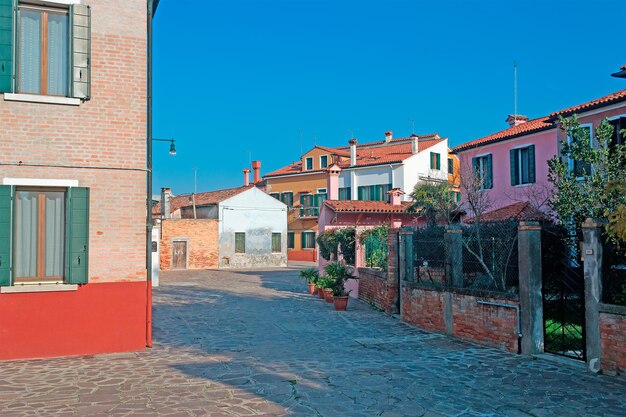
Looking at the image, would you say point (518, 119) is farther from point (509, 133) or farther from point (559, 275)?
point (559, 275)

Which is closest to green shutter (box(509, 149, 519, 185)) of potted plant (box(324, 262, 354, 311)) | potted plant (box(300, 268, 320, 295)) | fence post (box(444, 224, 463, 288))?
potted plant (box(300, 268, 320, 295))

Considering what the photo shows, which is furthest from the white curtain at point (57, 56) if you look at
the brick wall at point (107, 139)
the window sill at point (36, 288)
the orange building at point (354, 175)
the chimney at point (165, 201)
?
the orange building at point (354, 175)

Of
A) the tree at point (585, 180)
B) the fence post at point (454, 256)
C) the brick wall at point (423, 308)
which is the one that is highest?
the tree at point (585, 180)

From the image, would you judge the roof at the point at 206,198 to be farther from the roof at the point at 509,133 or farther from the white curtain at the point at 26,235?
the white curtain at the point at 26,235

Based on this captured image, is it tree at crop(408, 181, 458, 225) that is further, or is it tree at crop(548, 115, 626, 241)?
tree at crop(408, 181, 458, 225)

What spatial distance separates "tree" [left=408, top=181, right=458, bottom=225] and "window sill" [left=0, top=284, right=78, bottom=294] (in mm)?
16572

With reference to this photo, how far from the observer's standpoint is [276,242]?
1588 inches

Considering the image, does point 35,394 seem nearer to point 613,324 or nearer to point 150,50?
point 150,50

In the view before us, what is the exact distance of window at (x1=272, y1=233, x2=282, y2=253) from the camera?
132 ft

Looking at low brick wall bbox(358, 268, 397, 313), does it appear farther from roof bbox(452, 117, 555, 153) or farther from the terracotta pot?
roof bbox(452, 117, 555, 153)

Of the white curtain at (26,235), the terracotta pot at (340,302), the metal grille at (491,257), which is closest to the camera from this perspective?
the white curtain at (26,235)

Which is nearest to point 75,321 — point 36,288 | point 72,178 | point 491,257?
point 36,288

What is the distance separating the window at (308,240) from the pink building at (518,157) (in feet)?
71.9

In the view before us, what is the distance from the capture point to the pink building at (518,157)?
20.6 m
